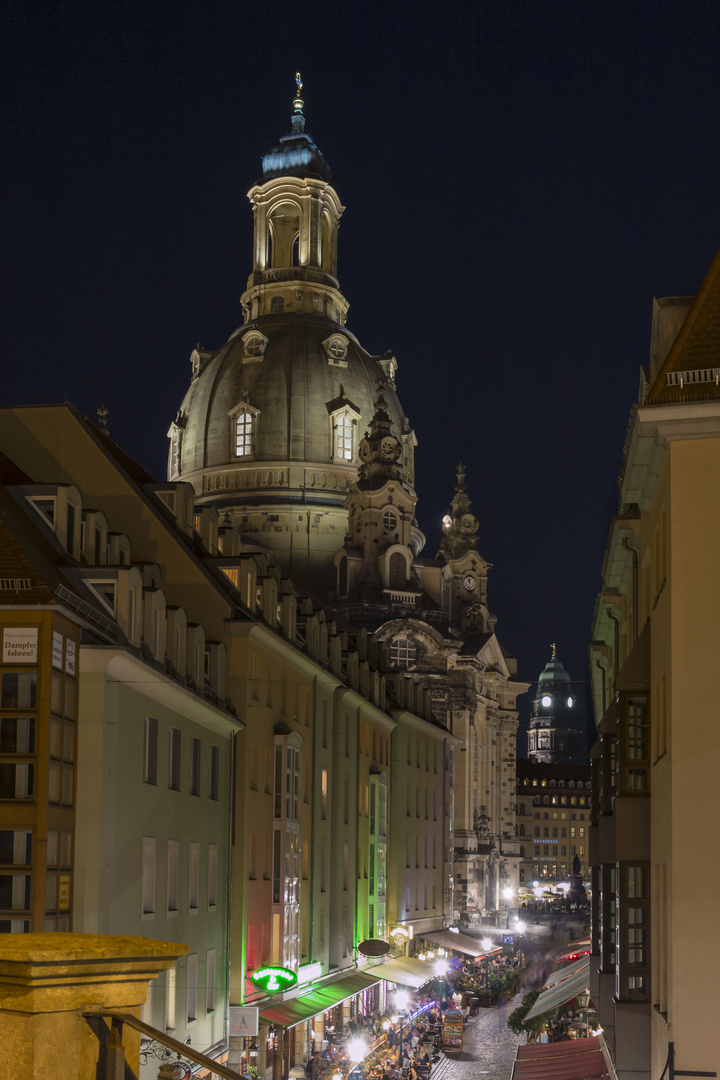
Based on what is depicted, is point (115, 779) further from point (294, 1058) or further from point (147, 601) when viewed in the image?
point (294, 1058)

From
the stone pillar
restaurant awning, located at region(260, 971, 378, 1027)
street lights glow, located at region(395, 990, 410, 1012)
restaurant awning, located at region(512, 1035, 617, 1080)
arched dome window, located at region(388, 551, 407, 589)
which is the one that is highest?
arched dome window, located at region(388, 551, 407, 589)

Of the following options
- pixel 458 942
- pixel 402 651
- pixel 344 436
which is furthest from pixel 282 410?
pixel 458 942

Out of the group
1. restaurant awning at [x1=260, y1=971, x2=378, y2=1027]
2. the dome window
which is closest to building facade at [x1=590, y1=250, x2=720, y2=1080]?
restaurant awning at [x1=260, y1=971, x2=378, y2=1027]

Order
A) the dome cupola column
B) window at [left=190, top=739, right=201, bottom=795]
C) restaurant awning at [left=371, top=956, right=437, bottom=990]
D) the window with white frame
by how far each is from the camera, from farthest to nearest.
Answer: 1. the dome cupola column
2. the window with white frame
3. restaurant awning at [left=371, top=956, right=437, bottom=990]
4. window at [left=190, top=739, right=201, bottom=795]

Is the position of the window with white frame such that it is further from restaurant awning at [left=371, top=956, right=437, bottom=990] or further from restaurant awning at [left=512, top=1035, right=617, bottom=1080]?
restaurant awning at [left=512, top=1035, right=617, bottom=1080]

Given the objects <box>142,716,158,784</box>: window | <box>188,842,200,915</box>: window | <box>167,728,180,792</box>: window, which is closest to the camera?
<box>142,716,158,784</box>: window

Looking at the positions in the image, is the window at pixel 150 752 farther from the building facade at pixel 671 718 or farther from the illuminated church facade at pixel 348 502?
the illuminated church facade at pixel 348 502

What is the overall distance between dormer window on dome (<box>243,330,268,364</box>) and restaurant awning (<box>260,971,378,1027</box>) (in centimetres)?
8333

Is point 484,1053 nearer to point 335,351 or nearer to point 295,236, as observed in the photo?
point 335,351

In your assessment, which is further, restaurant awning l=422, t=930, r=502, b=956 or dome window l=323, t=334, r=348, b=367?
dome window l=323, t=334, r=348, b=367

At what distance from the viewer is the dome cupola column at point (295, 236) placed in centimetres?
14400

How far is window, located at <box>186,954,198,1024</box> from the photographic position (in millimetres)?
34781

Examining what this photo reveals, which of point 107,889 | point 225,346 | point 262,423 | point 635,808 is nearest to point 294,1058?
point 107,889

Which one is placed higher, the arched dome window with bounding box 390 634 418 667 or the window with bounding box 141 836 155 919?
the arched dome window with bounding box 390 634 418 667
